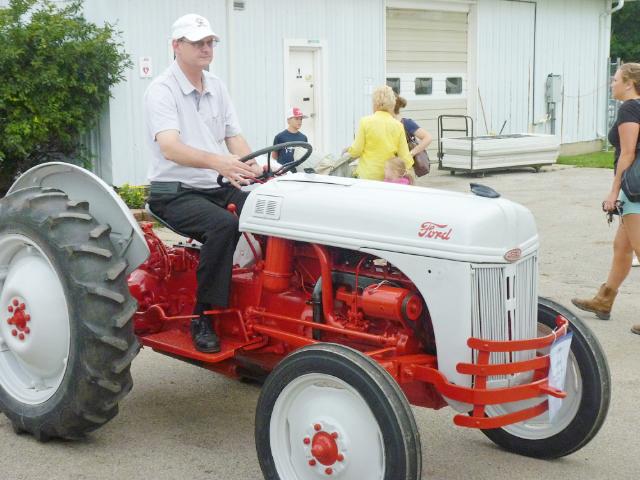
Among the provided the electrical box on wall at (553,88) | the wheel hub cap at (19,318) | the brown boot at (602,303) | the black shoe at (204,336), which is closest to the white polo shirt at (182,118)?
the black shoe at (204,336)

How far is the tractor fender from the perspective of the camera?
4.59 meters

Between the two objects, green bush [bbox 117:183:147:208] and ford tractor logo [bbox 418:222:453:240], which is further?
green bush [bbox 117:183:147:208]

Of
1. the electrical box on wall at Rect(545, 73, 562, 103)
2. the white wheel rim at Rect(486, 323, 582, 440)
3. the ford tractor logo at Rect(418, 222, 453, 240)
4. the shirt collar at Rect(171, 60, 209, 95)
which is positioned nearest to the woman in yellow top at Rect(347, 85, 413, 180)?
the shirt collar at Rect(171, 60, 209, 95)

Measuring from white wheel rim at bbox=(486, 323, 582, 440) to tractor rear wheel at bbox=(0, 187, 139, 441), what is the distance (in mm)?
1799

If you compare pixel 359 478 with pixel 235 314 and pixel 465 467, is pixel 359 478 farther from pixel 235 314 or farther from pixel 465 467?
pixel 235 314

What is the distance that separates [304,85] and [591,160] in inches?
303

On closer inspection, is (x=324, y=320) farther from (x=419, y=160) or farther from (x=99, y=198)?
(x=419, y=160)

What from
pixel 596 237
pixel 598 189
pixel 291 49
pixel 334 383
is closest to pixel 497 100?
pixel 598 189

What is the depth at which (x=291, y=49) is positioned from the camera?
47.5ft

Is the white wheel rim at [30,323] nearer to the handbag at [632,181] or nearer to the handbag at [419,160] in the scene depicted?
the handbag at [632,181]

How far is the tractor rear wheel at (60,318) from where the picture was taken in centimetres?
425

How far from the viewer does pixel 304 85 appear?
14.8 m

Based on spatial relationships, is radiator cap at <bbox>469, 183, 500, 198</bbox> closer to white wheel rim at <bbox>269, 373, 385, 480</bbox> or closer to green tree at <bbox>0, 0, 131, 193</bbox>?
white wheel rim at <bbox>269, 373, 385, 480</bbox>

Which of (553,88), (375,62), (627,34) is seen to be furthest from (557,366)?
(627,34)
